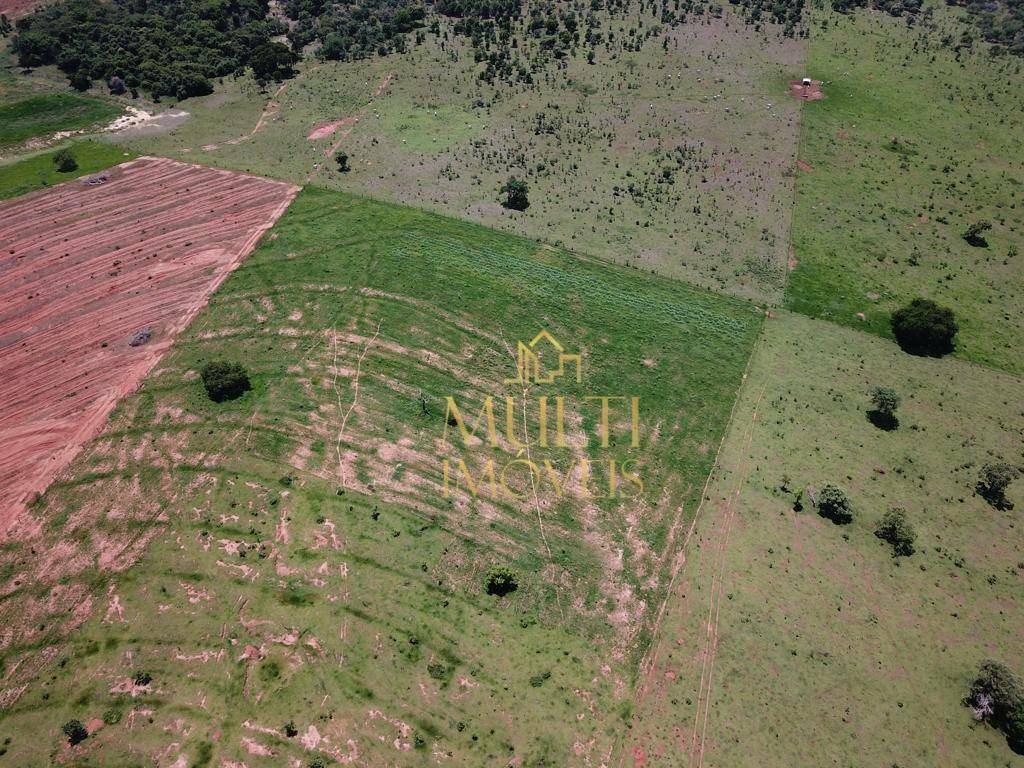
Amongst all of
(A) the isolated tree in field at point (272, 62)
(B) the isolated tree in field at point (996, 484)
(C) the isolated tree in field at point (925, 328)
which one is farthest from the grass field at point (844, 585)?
(A) the isolated tree in field at point (272, 62)

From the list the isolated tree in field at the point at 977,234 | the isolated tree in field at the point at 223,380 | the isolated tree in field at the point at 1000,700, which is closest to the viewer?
the isolated tree in field at the point at 1000,700

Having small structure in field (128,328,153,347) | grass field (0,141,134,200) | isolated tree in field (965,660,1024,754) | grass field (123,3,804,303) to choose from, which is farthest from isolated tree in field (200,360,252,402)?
isolated tree in field (965,660,1024,754)

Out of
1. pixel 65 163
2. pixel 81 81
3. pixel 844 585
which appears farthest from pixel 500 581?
pixel 81 81

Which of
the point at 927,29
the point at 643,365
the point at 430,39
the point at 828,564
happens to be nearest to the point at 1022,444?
the point at 828,564

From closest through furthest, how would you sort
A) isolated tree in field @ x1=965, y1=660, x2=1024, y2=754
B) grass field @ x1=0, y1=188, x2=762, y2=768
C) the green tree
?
isolated tree in field @ x1=965, y1=660, x2=1024, y2=754
grass field @ x1=0, y1=188, x2=762, y2=768
the green tree

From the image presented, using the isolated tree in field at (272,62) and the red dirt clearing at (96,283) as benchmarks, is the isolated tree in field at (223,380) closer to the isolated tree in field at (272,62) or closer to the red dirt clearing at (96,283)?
the red dirt clearing at (96,283)

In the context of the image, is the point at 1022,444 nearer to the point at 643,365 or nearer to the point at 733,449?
the point at 733,449

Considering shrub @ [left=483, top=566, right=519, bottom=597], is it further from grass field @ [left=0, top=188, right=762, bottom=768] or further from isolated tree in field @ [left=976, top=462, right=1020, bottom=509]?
isolated tree in field @ [left=976, top=462, right=1020, bottom=509]
